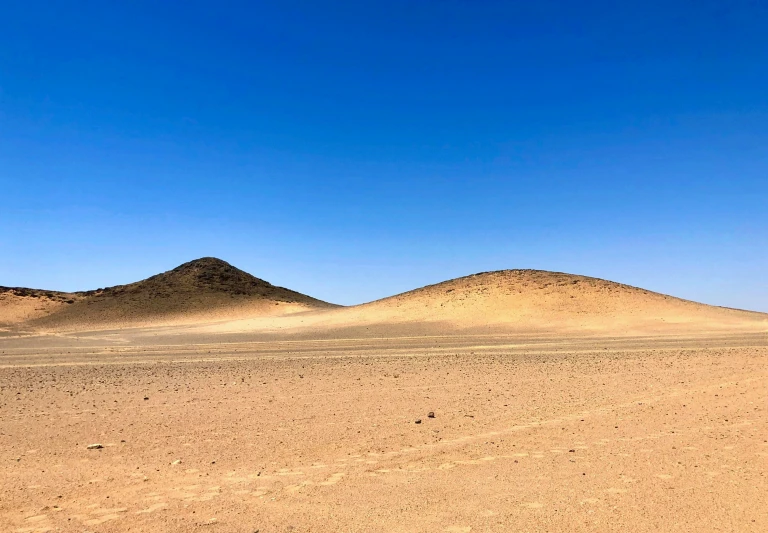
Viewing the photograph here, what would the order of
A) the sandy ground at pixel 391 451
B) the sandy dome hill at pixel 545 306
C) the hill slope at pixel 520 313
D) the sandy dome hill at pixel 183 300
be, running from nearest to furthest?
the sandy ground at pixel 391 451 → the hill slope at pixel 520 313 → the sandy dome hill at pixel 545 306 → the sandy dome hill at pixel 183 300

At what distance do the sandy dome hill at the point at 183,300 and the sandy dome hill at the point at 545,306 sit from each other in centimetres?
2195

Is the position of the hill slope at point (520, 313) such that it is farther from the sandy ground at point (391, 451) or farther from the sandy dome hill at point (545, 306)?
the sandy ground at point (391, 451)

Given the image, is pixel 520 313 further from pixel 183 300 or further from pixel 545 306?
pixel 183 300

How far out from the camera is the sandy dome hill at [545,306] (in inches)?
1686

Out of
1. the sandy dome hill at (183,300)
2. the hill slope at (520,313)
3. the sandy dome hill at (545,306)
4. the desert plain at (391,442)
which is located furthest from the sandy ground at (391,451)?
the sandy dome hill at (183,300)

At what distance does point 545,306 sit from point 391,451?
4224 cm

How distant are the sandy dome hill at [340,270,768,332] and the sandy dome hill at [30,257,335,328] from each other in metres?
22.0

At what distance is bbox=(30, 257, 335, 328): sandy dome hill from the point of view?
222ft

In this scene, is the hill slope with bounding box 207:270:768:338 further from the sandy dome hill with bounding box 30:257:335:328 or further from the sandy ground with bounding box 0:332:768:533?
the sandy ground with bounding box 0:332:768:533

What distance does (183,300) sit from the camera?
75938mm

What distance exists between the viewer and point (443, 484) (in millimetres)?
6992

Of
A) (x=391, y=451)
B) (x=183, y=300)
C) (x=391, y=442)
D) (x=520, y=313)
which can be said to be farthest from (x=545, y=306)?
(x=183, y=300)

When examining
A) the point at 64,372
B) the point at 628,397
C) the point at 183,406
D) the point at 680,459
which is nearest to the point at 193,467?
the point at 183,406

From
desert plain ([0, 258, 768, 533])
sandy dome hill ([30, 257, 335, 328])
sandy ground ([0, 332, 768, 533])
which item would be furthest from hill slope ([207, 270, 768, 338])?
sandy ground ([0, 332, 768, 533])
